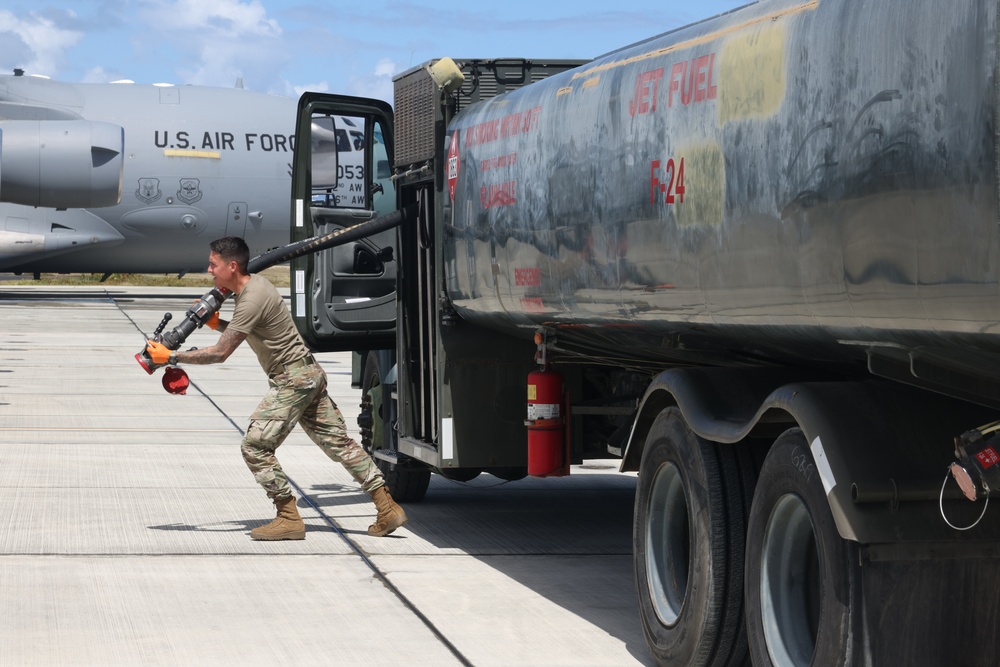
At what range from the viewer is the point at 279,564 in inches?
324

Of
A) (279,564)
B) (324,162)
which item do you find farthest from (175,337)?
(324,162)

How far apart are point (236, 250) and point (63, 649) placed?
319cm

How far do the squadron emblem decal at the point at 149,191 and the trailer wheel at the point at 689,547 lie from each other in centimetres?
2880

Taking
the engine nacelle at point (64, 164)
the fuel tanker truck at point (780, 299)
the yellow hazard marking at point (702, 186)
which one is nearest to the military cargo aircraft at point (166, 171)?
the engine nacelle at point (64, 164)

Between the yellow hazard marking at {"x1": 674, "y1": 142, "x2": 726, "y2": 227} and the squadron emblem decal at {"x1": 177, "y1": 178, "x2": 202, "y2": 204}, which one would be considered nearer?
the yellow hazard marking at {"x1": 674, "y1": 142, "x2": 726, "y2": 227}

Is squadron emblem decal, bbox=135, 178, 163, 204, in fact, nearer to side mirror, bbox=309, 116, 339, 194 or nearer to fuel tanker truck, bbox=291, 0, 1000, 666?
side mirror, bbox=309, 116, 339, 194

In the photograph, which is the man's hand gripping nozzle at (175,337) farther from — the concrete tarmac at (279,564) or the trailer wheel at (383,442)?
the trailer wheel at (383,442)

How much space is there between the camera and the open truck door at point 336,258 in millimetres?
10109

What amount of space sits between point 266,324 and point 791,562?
4572 mm

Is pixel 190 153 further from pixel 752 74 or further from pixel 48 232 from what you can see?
pixel 752 74

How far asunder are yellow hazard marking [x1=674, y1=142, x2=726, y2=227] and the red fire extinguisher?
105 inches

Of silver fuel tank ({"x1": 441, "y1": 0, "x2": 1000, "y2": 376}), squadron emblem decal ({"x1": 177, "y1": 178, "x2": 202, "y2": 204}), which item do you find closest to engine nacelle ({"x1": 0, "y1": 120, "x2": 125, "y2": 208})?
squadron emblem decal ({"x1": 177, "y1": 178, "x2": 202, "y2": 204})

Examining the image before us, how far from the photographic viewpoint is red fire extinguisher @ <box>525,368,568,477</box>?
25.9 ft

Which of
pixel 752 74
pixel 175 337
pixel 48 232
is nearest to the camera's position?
pixel 752 74
